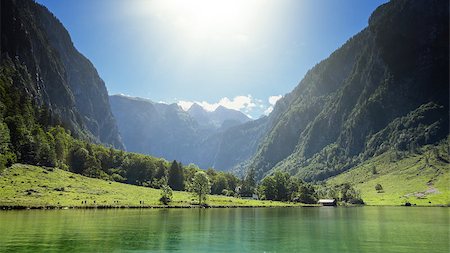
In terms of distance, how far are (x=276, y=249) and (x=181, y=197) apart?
437ft

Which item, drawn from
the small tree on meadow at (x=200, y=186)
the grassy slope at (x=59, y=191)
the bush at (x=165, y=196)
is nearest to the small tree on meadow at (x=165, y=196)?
the bush at (x=165, y=196)

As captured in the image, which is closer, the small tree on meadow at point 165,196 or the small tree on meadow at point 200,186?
the small tree on meadow at point 165,196

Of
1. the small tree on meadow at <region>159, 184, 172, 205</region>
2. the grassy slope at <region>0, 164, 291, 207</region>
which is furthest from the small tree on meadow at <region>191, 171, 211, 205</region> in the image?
the small tree on meadow at <region>159, 184, 172, 205</region>

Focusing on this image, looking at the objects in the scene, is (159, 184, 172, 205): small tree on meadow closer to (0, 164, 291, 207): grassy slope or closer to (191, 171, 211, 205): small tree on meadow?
(0, 164, 291, 207): grassy slope

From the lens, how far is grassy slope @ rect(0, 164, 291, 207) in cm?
10869

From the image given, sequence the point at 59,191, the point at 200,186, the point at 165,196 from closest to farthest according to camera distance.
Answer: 1. the point at 59,191
2. the point at 165,196
3. the point at 200,186

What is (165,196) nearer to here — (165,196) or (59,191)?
(165,196)

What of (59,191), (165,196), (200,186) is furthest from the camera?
(200,186)

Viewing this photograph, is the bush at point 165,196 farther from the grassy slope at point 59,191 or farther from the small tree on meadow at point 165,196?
the grassy slope at point 59,191

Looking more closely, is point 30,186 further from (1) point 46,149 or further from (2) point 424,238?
(2) point 424,238

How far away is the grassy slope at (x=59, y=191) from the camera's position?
108688mm

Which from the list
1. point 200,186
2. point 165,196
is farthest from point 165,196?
point 200,186

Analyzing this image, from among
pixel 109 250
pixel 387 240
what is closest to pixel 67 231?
pixel 109 250

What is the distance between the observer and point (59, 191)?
12731cm
